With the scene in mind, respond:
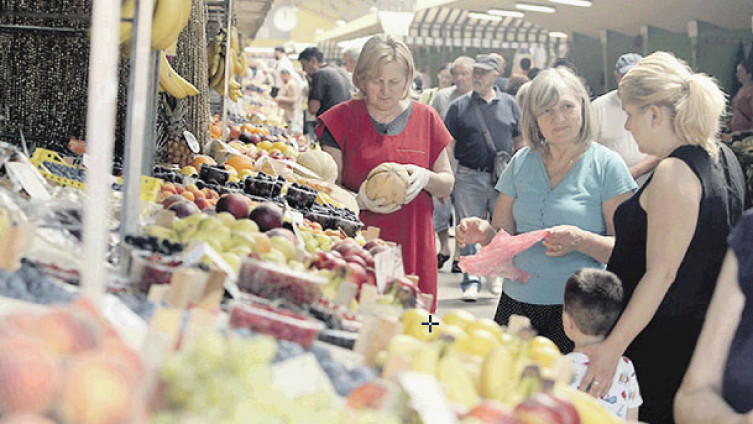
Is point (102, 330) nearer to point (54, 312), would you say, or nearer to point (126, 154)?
point (54, 312)

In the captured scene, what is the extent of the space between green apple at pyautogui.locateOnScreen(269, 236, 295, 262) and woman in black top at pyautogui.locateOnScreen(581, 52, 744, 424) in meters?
1.01

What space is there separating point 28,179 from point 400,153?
1949 mm

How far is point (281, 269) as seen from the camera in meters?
1.91

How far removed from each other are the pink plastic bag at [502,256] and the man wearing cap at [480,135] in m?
3.92

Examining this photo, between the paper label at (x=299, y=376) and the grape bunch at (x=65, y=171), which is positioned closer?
the paper label at (x=299, y=376)

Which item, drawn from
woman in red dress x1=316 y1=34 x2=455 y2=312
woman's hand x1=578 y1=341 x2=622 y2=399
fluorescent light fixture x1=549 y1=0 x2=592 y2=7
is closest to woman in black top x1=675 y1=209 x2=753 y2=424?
woman's hand x1=578 y1=341 x2=622 y2=399

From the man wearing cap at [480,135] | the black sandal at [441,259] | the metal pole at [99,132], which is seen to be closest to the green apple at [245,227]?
the metal pole at [99,132]

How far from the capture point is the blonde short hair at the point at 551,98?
3.40 metres

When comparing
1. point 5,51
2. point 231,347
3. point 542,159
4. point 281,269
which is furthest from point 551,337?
point 5,51

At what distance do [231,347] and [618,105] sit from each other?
500 centimetres

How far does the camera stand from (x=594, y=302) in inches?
113

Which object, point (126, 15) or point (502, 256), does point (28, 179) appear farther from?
point (502, 256)

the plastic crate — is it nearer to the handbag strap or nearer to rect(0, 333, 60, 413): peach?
rect(0, 333, 60, 413): peach

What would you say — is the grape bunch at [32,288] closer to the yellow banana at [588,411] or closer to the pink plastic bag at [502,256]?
the yellow banana at [588,411]
